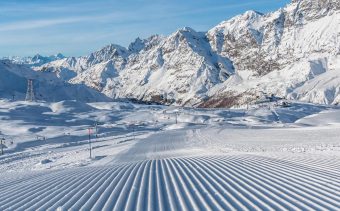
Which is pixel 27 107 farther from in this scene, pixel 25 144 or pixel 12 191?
pixel 12 191

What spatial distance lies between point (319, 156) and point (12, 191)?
15504 mm

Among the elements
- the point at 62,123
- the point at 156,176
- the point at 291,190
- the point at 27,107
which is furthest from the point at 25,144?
the point at 27,107

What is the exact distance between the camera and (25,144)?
69.5m

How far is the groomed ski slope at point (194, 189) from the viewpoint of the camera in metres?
13.6

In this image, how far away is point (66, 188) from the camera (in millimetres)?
18234

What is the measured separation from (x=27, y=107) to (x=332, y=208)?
422 feet

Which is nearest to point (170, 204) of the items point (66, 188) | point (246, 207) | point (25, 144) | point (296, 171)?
point (246, 207)

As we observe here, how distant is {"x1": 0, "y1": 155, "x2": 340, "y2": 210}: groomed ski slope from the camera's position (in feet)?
44.6

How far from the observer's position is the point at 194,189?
53.0 ft

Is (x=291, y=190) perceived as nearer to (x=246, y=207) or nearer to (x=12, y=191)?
(x=246, y=207)

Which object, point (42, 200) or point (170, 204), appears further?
point (42, 200)

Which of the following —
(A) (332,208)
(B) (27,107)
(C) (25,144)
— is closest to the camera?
(A) (332,208)

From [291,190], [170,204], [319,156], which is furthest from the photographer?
[319,156]

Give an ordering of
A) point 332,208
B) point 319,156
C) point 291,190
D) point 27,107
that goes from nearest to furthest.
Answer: point 332,208
point 291,190
point 319,156
point 27,107
